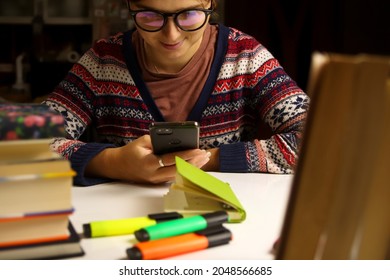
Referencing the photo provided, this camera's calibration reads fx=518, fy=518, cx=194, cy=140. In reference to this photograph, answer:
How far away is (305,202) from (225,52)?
0.95 m

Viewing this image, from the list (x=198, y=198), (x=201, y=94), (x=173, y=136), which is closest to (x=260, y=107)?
(x=201, y=94)

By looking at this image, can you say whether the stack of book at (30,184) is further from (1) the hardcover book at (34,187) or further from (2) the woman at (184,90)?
(2) the woman at (184,90)

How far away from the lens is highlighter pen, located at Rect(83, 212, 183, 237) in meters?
0.68

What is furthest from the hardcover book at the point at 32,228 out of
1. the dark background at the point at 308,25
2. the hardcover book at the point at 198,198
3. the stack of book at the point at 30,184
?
the dark background at the point at 308,25

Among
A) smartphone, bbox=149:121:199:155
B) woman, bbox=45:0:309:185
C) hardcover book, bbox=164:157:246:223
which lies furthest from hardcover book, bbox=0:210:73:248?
woman, bbox=45:0:309:185

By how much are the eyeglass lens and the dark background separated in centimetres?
179

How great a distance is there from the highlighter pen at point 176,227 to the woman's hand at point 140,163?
0.24 meters

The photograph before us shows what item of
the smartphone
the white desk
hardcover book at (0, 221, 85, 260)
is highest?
the smartphone

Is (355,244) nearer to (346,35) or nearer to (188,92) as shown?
(188,92)

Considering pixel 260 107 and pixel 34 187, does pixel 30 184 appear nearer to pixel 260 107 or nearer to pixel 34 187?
pixel 34 187

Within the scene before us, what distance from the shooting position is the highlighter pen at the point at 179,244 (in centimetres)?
60

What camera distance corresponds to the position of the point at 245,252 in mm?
648

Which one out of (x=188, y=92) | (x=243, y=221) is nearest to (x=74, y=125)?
(x=188, y=92)

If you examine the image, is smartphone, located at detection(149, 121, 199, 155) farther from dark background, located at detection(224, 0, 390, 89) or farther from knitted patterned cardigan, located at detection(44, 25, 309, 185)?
dark background, located at detection(224, 0, 390, 89)
